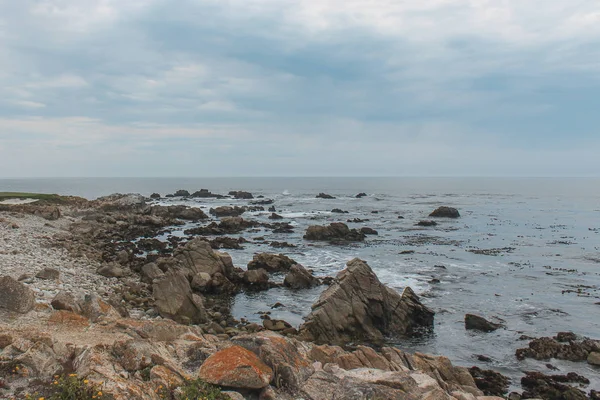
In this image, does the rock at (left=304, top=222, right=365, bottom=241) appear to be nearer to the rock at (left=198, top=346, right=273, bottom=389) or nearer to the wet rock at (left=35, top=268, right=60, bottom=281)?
the wet rock at (left=35, top=268, right=60, bottom=281)

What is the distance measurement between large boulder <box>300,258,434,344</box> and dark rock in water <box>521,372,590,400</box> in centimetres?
682

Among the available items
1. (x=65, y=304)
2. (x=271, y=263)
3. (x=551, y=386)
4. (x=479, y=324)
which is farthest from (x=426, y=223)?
(x=65, y=304)

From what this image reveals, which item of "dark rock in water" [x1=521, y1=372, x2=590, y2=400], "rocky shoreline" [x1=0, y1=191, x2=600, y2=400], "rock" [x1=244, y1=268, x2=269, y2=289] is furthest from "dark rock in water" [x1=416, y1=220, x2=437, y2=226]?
"dark rock in water" [x1=521, y1=372, x2=590, y2=400]

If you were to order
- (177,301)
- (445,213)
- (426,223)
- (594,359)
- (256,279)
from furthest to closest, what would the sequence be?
(445,213)
(426,223)
(256,279)
(177,301)
(594,359)

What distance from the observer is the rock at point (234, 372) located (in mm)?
9531

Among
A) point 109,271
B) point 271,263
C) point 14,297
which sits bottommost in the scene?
point 271,263

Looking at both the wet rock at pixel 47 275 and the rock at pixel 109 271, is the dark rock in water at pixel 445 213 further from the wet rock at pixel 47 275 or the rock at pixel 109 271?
the wet rock at pixel 47 275

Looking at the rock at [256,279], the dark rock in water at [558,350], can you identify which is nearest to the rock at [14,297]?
the rock at [256,279]

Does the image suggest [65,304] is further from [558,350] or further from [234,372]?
[558,350]

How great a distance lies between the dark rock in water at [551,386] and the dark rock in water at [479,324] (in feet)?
17.3

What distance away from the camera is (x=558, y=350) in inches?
826

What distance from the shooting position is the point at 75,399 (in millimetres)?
7574

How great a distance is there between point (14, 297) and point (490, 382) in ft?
58.5

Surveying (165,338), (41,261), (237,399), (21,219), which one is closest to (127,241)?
(21,219)
